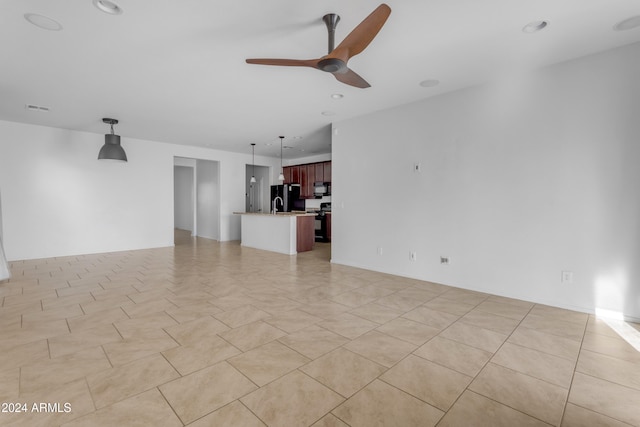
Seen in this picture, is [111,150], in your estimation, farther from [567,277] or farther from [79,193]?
[567,277]

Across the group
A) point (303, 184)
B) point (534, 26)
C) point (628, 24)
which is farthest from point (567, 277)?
point (303, 184)

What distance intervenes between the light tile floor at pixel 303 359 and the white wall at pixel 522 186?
1.49 feet

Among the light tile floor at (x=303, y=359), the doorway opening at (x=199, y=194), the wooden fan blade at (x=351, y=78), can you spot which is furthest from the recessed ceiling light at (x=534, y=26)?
the doorway opening at (x=199, y=194)

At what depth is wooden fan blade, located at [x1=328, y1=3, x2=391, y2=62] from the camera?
1.85m

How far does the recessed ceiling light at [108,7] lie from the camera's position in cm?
215

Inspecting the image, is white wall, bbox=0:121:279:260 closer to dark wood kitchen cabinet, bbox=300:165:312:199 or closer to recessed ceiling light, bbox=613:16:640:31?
dark wood kitchen cabinet, bbox=300:165:312:199

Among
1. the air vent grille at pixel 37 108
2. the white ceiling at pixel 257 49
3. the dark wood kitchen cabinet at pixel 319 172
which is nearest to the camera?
the white ceiling at pixel 257 49

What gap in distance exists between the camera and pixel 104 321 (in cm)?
275

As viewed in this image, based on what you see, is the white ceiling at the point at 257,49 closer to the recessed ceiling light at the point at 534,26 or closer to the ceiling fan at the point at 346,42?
the recessed ceiling light at the point at 534,26

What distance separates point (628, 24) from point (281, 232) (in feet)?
19.4

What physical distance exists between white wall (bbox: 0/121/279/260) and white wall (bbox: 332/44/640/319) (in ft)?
17.7

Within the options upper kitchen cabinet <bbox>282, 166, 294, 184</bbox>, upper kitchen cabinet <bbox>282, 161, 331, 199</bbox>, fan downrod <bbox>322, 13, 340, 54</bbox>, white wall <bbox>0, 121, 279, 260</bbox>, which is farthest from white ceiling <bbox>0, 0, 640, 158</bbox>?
upper kitchen cabinet <bbox>282, 166, 294, 184</bbox>

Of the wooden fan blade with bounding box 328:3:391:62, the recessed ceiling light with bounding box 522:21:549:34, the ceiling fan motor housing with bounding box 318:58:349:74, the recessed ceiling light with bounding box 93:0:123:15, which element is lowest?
the ceiling fan motor housing with bounding box 318:58:349:74

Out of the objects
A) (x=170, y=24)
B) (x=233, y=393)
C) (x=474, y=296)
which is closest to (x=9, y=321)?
(x=233, y=393)
